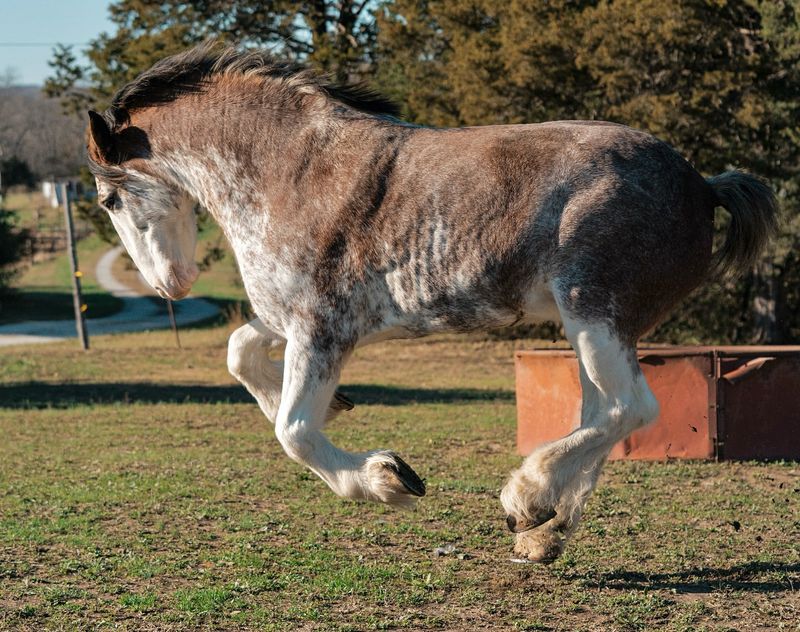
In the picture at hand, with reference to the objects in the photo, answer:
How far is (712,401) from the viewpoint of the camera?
33.6ft

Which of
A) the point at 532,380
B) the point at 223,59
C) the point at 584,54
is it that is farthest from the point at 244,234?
the point at 584,54

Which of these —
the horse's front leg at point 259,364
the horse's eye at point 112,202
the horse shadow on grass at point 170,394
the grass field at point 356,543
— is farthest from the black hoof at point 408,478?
the horse shadow on grass at point 170,394

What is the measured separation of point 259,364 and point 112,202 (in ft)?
4.11

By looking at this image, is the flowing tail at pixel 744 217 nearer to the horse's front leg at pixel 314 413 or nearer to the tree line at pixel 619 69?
the horse's front leg at pixel 314 413

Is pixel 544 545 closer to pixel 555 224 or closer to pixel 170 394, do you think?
pixel 555 224

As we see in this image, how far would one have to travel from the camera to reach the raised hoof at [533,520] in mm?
5395

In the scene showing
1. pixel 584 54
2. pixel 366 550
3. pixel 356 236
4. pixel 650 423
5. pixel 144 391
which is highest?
pixel 584 54

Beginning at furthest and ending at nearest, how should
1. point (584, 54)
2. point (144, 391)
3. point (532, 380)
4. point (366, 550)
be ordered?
point (584, 54) < point (144, 391) < point (532, 380) < point (366, 550)

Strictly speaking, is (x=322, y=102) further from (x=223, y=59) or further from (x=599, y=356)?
(x=599, y=356)

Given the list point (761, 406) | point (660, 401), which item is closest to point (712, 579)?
point (660, 401)

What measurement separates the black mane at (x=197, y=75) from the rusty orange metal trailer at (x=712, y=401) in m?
4.71

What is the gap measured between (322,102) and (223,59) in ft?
2.36

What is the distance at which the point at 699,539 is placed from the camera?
7.39 m

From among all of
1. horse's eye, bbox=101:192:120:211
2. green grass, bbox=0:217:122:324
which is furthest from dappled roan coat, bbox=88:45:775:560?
green grass, bbox=0:217:122:324
